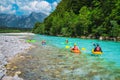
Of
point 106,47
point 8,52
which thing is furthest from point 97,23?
point 8,52

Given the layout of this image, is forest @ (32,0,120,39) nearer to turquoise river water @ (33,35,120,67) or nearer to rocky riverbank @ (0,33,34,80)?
turquoise river water @ (33,35,120,67)

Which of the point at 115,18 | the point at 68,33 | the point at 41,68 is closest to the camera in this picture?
the point at 41,68

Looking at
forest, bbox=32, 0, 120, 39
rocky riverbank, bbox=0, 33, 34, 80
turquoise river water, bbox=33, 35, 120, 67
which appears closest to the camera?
rocky riverbank, bbox=0, 33, 34, 80

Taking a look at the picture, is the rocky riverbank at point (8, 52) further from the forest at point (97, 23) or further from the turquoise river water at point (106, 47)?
the forest at point (97, 23)

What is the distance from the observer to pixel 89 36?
91375mm

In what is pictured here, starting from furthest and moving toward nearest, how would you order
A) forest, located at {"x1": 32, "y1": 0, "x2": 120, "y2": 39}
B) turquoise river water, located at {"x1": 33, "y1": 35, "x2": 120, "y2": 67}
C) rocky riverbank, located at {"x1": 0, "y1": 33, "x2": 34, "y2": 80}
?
forest, located at {"x1": 32, "y1": 0, "x2": 120, "y2": 39}, turquoise river water, located at {"x1": 33, "y1": 35, "x2": 120, "y2": 67}, rocky riverbank, located at {"x1": 0, "y1": 33, "x2": 34, "y2": 80}

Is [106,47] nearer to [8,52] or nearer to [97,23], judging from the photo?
[8,52]

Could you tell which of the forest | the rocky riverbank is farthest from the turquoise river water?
the forest

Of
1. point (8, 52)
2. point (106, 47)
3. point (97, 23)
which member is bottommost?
point (106, 47)

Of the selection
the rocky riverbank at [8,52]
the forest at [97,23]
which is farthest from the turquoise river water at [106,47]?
the forest at [97,23]

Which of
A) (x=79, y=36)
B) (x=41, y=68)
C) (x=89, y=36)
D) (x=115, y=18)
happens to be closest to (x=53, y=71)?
(x=41, y=68)

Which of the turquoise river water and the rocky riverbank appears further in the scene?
the turquoise river water

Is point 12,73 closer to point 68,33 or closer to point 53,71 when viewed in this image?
point 53,71

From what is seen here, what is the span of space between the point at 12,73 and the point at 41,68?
3877 mm
